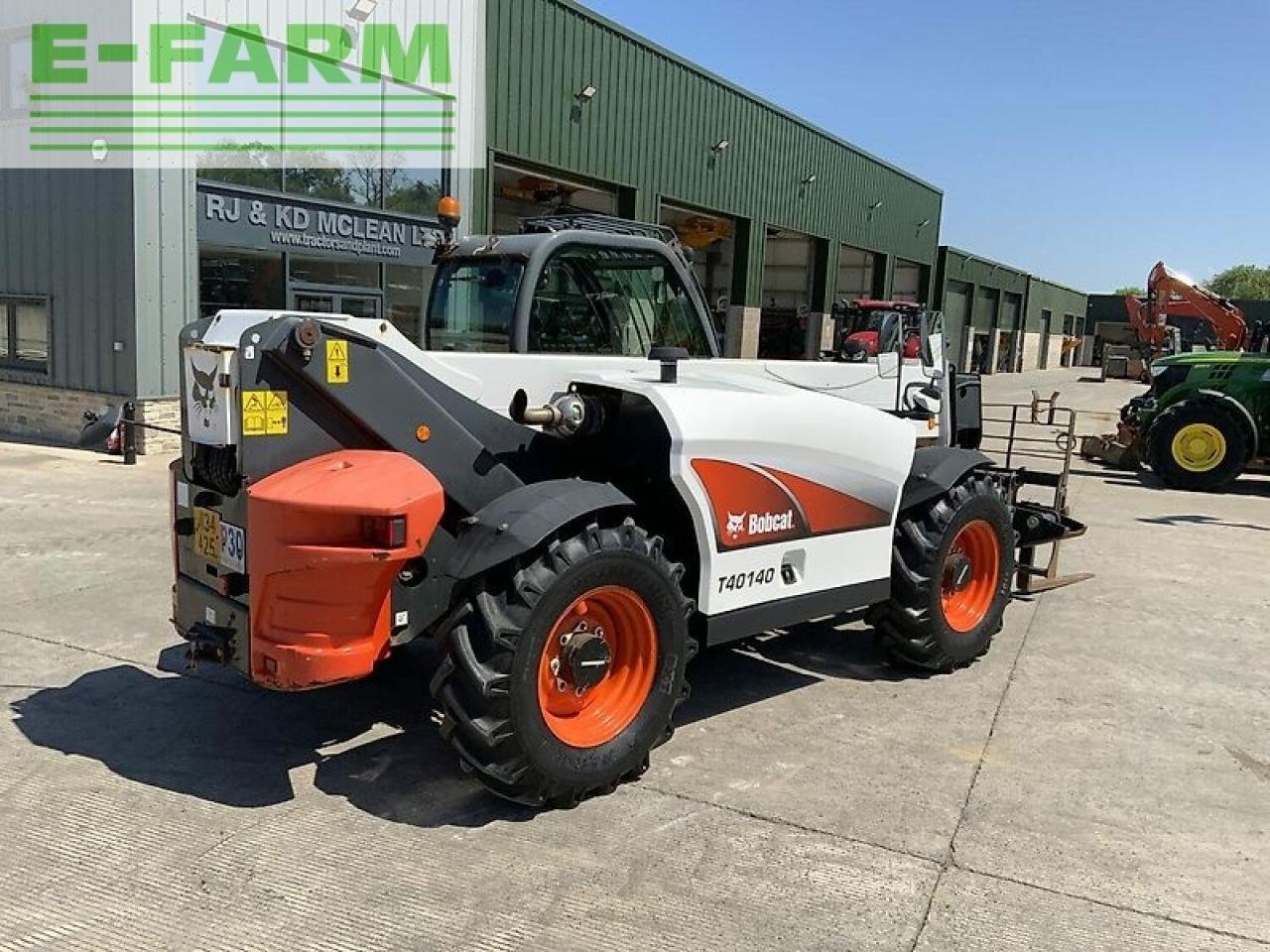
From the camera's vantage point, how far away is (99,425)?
12.9 m

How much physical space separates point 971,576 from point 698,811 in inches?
107

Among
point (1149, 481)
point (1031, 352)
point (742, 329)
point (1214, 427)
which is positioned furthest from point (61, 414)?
point (1031, 352)

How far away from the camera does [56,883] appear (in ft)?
10.8

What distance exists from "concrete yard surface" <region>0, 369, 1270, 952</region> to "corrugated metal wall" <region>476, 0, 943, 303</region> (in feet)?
44.0

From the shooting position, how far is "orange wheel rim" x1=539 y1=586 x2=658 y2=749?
156 inches

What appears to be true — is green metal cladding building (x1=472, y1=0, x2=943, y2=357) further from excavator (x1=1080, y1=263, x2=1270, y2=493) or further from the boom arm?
the boom arm

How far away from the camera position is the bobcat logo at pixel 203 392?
368 cm

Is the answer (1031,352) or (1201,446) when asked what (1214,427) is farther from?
(1031,352)

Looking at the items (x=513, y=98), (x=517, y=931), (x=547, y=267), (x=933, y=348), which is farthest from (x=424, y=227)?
(x=517, y=931)

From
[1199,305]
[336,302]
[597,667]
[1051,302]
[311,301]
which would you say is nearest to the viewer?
[597,667]

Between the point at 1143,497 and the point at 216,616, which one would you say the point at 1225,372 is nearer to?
the point at 1143,497

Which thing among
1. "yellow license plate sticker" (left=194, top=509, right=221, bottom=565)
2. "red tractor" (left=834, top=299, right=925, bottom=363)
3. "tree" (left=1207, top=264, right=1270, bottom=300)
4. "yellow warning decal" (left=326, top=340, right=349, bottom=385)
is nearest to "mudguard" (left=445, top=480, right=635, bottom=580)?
"yellow warning decal" (left=326, top=340, right=349, bottom=385)

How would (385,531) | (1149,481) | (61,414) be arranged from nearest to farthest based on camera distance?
(385,531) < (61,414) < (1149,481)

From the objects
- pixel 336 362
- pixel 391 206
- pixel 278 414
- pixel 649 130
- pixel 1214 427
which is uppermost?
pixel 649 130
